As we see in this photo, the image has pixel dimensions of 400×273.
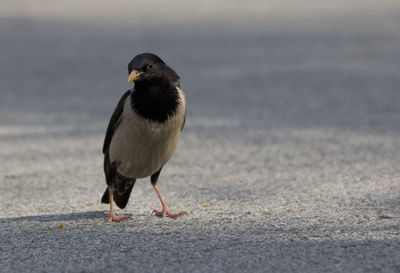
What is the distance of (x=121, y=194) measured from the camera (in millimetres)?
5266

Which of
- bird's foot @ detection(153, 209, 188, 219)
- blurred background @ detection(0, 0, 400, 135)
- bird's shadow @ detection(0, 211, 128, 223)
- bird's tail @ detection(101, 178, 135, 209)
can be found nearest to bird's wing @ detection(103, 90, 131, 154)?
bird's tail @ detection(101, 178, 135, 209)

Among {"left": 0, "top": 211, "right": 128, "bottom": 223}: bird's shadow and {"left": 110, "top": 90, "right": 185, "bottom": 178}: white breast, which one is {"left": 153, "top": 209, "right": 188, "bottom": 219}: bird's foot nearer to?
{"left": 110, "top": 90, "right": 185, "bottom": 178}: white breast

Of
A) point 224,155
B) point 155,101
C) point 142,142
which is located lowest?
point 224,155

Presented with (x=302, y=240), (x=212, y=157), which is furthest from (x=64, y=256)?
(x=212, y=157)

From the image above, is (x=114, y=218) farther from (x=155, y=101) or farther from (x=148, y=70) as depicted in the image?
(x=148, y=70)

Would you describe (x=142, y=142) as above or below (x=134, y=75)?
below

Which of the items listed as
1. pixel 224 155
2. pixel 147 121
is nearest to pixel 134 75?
pixel 147 121

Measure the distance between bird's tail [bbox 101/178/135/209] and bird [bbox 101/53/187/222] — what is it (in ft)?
0.78

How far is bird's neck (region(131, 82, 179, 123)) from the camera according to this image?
4586 millimetres

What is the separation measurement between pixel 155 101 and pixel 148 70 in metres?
0.22

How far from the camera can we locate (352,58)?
1400 cm

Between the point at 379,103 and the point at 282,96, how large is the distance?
1.69 meters

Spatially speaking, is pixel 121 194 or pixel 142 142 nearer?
pixel 142 142

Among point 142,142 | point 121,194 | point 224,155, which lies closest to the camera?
point 142,142
